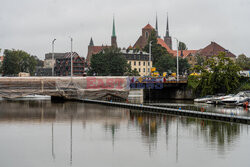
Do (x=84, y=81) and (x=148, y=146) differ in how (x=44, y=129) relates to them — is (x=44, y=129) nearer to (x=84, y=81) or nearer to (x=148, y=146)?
(x=148, y=146)

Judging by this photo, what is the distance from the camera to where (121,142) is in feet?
129

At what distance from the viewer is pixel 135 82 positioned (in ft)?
310

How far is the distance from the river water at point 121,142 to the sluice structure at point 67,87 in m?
22.5

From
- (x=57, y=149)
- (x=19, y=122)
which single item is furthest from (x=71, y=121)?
(x=57, y=149)

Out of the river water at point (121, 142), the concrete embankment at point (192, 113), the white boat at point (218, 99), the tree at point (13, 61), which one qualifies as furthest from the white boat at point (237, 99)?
the tree at point (13, 61)

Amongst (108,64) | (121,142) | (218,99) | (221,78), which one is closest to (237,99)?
(218,99)

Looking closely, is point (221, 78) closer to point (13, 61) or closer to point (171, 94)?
point (171, 94)

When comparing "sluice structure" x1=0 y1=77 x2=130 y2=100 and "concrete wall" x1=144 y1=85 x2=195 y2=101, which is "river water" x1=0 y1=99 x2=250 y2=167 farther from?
"concrete wall" x1=144 y1=85 x2=195 y2=101

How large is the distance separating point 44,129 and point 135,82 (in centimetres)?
4713

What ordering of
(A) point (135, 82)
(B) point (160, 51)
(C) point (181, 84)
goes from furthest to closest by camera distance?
1. (B) point (160, 51)
2. (C) point (181, 84)
3. (A) point (135, 82)

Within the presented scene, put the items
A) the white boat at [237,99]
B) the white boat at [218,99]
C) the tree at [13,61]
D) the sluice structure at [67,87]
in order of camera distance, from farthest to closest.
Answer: the tree at [13,61], the sluice structure at [67,87], the white boat at [218,99], the white boat at [237,99]

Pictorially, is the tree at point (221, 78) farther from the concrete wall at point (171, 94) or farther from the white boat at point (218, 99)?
the concrete wall at point (171, 94)

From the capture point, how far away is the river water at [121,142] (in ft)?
105

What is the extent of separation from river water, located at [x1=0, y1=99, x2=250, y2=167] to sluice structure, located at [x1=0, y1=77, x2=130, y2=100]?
22.5 metres
